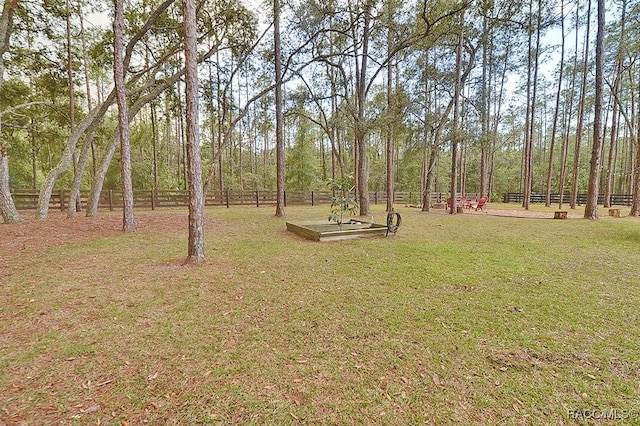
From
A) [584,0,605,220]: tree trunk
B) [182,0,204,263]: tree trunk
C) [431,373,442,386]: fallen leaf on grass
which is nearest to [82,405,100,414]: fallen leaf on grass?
[431,373,442,386]: fallen leaf on grass

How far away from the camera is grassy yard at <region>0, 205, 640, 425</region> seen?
1735 mm

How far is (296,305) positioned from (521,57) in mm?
21554

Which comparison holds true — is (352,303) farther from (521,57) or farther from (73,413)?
(521,57)

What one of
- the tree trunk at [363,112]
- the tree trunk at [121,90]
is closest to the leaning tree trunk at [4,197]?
the tree trunk at [121,90]

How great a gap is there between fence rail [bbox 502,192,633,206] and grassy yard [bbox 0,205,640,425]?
2200 cm

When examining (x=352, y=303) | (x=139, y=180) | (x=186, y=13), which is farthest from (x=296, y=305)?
(x=139, y=180)

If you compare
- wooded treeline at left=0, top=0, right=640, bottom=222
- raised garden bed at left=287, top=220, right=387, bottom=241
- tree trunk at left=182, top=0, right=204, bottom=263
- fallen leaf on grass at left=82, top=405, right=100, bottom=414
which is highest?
wooded treeline at left=0, top=0, right=640, bottom=222

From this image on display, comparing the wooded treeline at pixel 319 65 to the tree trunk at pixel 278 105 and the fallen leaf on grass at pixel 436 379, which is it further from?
the fallen leaf on grass at pixel 436 379

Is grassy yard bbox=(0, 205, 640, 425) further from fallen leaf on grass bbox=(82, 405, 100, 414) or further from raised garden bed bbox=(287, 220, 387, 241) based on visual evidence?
raised garden bed bbox=(287, 220, 387, 241)

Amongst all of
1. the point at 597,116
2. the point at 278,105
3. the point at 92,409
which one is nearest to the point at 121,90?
the point at 278,105

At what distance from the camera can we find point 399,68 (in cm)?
1458

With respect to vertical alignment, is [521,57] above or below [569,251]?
above

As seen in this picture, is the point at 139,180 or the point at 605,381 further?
the point at 139,180

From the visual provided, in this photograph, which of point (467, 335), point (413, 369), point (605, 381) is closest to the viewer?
point (605, 381)
